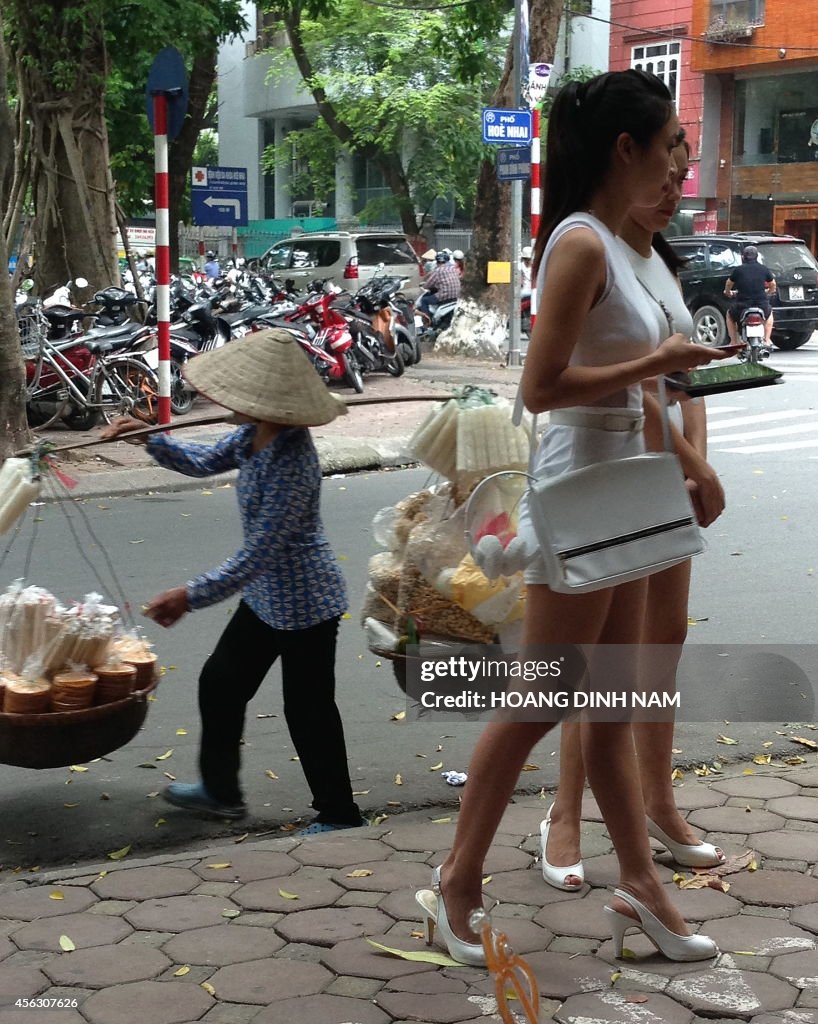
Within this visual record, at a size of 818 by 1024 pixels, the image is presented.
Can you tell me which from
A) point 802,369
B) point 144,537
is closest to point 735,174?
point 802,369

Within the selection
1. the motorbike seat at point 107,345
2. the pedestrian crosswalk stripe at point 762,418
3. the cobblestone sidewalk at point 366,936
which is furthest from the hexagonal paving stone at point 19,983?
the pedestrian crosswalk stripe at point 762,418

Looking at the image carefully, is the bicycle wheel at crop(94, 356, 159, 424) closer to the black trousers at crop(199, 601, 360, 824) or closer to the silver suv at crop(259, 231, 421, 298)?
the black trousers at crop(199, 601, 360, 824)

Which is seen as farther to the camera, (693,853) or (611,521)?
(693,853)

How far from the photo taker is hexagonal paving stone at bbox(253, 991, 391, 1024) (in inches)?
105

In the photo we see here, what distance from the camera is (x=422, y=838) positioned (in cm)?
370

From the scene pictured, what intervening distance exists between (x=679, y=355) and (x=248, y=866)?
5.71 ft

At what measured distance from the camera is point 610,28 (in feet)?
124

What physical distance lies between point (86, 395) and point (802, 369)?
10361 millimetres

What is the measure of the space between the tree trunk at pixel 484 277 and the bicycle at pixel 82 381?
783 centimetres

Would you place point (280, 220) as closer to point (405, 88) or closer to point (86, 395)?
point (405, 88)

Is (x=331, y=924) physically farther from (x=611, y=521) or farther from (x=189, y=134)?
(x=189, y=134)

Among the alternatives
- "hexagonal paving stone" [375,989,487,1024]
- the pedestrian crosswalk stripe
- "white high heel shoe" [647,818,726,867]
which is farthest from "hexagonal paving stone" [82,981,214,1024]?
the pedestrian crosswalk stripe

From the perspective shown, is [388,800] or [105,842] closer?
[105,842]

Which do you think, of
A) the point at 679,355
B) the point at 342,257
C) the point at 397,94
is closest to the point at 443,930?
the point at 679,355
